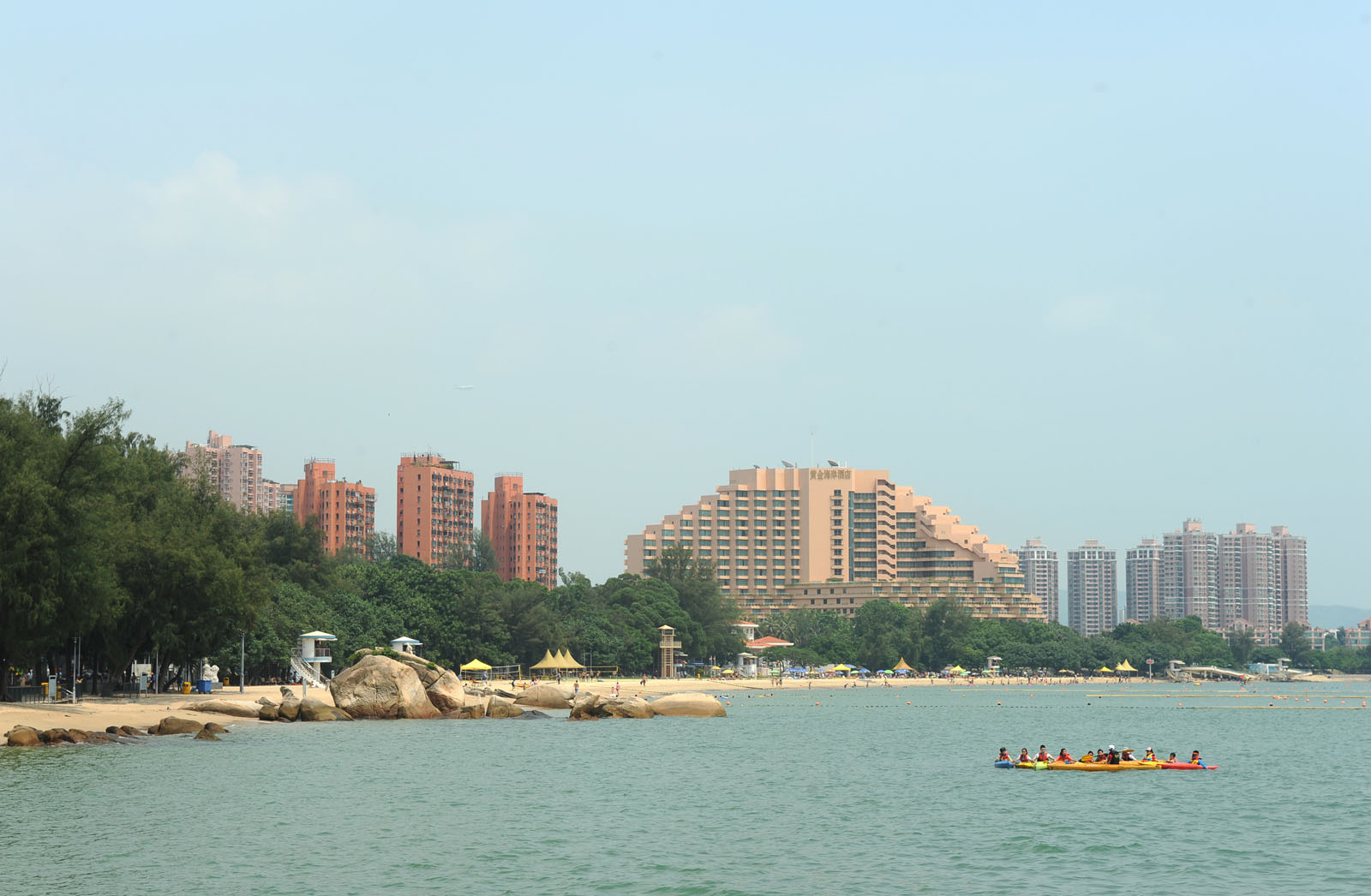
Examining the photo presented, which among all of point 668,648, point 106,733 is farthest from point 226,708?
point 668,648

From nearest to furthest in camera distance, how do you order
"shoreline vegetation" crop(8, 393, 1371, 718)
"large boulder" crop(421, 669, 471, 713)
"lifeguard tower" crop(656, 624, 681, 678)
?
"shoreline vegetation" crop(8, 393, 1371, 718) < "large boulder" crop(421, 669, 471, 713) < "lifeguard tower" crop(656, 624, 681, 678)

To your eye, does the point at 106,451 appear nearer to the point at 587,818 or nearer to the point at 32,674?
the point at 32,674

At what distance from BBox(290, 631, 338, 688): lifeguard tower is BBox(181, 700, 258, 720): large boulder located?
14265 millimetres

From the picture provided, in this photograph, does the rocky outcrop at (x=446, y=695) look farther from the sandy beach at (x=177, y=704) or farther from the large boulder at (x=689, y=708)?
the large boulder at (x=689, y=708)

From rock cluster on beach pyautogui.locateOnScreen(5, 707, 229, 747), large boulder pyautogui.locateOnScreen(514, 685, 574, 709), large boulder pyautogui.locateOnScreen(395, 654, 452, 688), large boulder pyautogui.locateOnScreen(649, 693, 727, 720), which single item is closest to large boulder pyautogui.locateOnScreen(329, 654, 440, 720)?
large boulder pyautogui.locateOnScreen(395, 654, 452, 688)

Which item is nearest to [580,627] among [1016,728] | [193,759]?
[1016,728]

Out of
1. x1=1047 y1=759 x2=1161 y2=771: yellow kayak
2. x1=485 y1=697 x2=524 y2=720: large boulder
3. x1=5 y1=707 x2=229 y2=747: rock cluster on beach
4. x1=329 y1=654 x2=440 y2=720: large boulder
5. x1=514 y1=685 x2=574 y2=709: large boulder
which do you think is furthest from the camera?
x1=514 y1=685 x2=574 y2=709: large boulder

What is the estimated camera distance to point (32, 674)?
70.1 m

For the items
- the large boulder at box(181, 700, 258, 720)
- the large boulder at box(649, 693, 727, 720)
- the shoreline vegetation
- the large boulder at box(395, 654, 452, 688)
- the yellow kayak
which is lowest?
the large boulder at box(649, 693, 727, 720)

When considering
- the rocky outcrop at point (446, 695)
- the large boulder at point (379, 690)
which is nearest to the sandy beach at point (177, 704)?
the large boulder at point (379, 690)

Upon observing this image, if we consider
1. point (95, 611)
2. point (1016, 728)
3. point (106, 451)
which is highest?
point (106, 451)

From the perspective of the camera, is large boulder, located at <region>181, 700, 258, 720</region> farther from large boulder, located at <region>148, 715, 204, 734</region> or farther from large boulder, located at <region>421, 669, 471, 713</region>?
large boulder, located at <region>421, 669, 471, 713</region>

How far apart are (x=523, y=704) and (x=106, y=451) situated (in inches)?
1314

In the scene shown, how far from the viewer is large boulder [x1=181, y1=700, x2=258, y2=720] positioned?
64.7 meters
